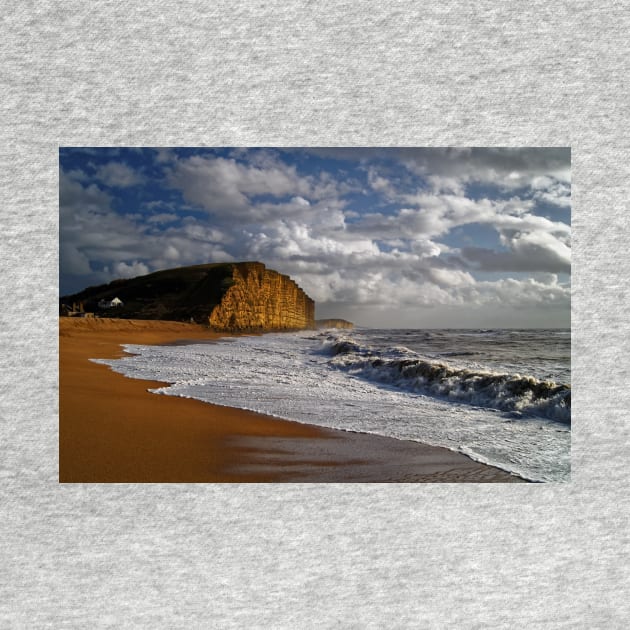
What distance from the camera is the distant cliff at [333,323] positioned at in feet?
8.38

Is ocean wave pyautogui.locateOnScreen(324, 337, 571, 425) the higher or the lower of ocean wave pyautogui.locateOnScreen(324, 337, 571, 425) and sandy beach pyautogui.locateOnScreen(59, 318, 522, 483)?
the higher

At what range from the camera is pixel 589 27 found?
251 cm

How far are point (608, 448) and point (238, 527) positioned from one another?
5.92 feet

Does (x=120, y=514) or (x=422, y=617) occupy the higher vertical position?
(x=120, y=514)

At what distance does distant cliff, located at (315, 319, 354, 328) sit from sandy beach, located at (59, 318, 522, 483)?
20.8 inches

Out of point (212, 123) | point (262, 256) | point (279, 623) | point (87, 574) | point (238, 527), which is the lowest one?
point (279, 623)

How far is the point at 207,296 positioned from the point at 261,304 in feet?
0.91

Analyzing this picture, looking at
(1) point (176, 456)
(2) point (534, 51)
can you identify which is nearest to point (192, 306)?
(1) point (176, 456)

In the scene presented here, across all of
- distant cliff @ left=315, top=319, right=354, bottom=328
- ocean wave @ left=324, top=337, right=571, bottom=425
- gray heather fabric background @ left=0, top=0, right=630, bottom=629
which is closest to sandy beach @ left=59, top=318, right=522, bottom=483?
gray heather fabric background @ left=0, top=0, right=630, bottom=629

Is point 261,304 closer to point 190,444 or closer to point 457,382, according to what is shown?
point 190,444

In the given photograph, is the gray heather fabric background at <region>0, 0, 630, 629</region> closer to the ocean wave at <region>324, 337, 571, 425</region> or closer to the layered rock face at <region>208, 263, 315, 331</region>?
the ocean wave at <region>324, 337, 571, 425</region>

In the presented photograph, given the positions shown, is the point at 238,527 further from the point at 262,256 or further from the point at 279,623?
the point at 262,256

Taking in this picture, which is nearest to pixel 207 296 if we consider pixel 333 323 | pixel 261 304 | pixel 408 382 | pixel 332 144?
pixel 261 304

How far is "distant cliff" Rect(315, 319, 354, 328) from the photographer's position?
2.55 meters
